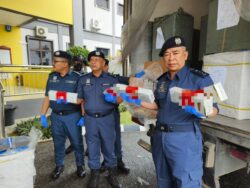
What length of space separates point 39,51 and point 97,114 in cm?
739

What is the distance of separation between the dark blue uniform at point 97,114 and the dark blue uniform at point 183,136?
805mm

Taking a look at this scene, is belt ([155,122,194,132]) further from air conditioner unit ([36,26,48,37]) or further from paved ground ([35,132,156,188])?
air conditioner unit ([36,26,48,37])

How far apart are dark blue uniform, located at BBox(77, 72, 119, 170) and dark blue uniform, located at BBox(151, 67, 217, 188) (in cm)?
80

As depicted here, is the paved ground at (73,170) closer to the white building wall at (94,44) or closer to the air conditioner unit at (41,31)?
the air conditioner unit at (41,31)

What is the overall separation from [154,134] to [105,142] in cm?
77

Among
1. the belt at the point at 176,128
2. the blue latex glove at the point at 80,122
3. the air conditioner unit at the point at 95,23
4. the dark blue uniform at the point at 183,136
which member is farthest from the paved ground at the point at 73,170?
the air conditioner unit at the point at 95,23

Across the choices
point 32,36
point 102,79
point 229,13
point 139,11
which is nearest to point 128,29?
point 139,11

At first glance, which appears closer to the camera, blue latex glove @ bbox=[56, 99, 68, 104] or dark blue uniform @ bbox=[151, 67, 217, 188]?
dark blue uniform @ bbox=[151, 67, 217, 188]

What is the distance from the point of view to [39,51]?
27.2 feet

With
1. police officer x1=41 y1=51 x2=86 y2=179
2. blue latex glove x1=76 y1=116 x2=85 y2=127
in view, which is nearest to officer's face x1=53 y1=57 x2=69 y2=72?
police officer x1=41 y1=51 x2=86 y2=179

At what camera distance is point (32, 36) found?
→ 789cm

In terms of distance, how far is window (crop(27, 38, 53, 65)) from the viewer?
802 cm

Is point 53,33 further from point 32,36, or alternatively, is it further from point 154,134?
point 154,134

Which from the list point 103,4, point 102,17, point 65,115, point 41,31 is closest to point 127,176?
point 65,115
